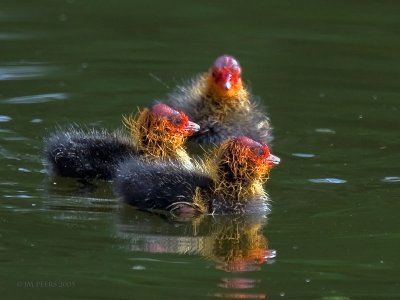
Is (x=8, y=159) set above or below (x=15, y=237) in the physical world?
above

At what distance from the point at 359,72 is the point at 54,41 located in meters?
2.94

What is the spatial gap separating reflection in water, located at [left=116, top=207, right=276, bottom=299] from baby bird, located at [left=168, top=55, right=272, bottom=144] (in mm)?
1951

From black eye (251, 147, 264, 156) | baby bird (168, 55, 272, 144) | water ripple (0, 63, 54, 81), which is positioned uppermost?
water ripple (0, 63, 54, 81)

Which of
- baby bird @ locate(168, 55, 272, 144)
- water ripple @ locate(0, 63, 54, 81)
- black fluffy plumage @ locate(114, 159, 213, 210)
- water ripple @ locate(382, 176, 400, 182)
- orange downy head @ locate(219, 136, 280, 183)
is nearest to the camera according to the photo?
black fluffy plumage @ locate(114, 159, 213, 210)

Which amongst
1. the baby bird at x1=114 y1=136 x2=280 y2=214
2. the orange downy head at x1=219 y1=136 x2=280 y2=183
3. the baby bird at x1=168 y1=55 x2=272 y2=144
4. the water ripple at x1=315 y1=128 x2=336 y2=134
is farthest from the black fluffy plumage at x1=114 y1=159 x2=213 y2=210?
the water ripple at x1=315 y1=128 x2=336 y2=134

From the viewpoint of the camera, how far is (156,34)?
12.6m

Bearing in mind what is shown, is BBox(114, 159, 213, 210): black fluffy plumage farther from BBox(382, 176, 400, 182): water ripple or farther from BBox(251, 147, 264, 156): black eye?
BBox(382, 176, 400, 182): water ripple

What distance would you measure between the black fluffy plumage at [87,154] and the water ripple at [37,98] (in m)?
1.86

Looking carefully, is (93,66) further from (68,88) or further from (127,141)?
(127,141)

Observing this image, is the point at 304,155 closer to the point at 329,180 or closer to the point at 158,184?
the point at 329,180

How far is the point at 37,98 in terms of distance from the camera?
10453 millimetres

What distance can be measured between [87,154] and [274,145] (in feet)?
5.27

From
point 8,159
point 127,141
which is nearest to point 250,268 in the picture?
point 127,141

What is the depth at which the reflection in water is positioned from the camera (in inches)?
271
